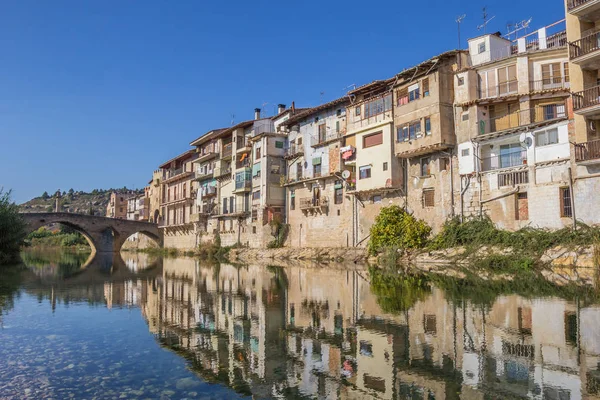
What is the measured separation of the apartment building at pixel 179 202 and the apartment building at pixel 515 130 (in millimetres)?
44295

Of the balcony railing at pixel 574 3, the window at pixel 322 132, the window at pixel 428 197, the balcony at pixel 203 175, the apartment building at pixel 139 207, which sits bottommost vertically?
the window at pixel 428 197

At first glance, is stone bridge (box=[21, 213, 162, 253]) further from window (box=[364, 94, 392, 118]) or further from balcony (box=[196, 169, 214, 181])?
window (box=[364, 94, 392, 118])

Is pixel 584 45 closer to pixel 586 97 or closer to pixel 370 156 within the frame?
pixel 586 97

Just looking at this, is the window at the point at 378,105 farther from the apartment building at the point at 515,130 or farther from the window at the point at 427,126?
the apartment building at the point at 515,130

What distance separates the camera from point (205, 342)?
10344 mm

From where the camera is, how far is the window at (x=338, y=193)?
42.8 meters

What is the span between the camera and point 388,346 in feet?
30.8

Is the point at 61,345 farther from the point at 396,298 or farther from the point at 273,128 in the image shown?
the point at 273,128

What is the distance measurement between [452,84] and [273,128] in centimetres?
2532

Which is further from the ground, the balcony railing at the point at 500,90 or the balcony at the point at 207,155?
the balcony at the point at 207,155

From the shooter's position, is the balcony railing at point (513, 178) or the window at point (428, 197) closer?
the balcony railing at point (513, 178)

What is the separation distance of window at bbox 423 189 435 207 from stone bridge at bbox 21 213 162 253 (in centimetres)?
4952

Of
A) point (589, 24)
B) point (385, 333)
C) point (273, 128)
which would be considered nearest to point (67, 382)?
point (385, 333)

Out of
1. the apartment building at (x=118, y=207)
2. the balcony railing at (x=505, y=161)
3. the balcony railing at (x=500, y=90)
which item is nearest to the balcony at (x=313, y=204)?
the balcony railing at (x=505, y=161)
